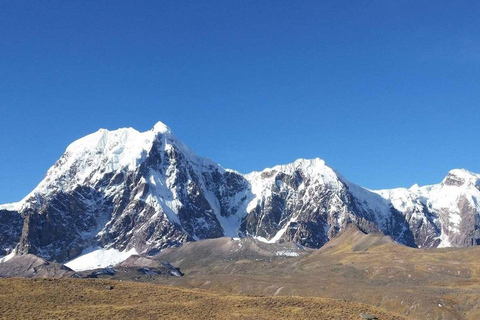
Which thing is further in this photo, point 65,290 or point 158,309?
point 65,290

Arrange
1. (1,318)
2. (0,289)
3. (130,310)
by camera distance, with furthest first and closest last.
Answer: (0,289)
(130,310)
(1,318)

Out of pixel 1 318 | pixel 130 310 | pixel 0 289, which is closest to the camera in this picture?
pixel 1 318

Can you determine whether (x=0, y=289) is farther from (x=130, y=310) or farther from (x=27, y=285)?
(x=130, y=310)

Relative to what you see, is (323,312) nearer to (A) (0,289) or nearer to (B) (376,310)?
(B) (376,310)

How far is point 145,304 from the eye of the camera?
104438 mm

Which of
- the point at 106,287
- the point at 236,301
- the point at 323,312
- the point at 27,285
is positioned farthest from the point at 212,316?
the point at 27,285

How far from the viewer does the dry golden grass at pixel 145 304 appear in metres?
97.7

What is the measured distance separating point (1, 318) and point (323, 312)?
173 feet

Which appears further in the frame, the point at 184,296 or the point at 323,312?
the point at 184,296

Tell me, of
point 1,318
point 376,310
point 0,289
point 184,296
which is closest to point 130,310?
point 184,296

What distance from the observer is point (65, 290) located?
11194 centimetres

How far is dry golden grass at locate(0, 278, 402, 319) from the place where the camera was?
97.7 metres

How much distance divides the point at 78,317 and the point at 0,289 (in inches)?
897

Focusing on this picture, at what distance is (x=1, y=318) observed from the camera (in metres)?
93.9
